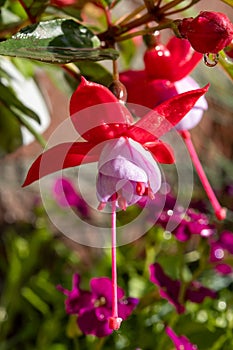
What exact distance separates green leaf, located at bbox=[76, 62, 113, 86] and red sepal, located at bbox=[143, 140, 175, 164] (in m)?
0.11

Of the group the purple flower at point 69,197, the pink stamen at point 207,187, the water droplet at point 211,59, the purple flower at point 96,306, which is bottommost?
the purple flower at point 69,197

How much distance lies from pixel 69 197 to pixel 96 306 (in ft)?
0.90

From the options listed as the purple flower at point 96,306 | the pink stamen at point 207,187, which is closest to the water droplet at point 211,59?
the pink stamen at point 207,187

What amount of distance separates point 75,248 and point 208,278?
0.43 meters

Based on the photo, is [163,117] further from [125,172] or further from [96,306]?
[96,306]

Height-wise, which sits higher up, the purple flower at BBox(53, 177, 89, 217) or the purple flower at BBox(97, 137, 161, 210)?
the purple flower at BBox(97, 137, 161, 210)

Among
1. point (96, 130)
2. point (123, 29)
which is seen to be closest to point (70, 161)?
point (96, 130)

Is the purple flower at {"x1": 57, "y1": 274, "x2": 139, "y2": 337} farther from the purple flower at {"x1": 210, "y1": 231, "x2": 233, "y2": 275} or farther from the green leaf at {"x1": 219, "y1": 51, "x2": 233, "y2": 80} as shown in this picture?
the green leaf at {"x1": 219, "y1": 51, "x2": 233, "y2": 80}

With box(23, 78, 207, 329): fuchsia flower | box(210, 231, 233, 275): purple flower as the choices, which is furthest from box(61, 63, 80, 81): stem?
box(210, 231, 233, 275): purple flower

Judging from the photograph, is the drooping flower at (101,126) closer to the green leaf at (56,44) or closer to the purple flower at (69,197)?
the green leaf at (56,44)

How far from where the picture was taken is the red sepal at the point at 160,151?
534 mm

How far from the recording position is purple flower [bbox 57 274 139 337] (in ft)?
2.20

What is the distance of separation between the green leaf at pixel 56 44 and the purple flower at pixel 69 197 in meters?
0.37

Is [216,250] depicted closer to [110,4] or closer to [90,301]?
[90,301]
